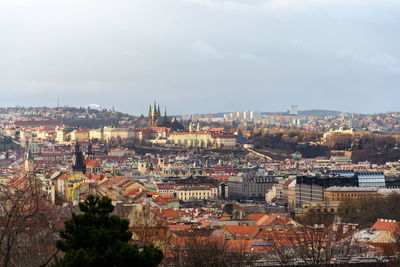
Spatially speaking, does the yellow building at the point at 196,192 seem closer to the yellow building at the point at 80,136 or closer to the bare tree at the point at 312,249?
the bare tree at the point at 312,249

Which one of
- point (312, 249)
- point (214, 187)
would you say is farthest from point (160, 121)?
point (312, 249)

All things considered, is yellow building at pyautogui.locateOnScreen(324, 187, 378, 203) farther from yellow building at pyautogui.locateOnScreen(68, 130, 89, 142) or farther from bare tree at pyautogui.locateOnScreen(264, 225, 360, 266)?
yellow building at pyautogui.locateOnScreen(68, 130, 89, 142)

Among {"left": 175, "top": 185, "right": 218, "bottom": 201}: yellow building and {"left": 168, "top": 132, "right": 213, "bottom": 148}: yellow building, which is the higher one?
{"left": 168, "top": 132, "right": 213, "bottom": 148}: yellow building

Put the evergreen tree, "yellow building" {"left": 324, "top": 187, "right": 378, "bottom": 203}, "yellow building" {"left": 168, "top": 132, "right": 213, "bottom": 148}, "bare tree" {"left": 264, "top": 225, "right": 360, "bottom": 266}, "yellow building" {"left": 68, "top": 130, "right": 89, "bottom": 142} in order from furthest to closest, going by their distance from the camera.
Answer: "yellow building" {"left": 68, "top": 130, "right": 89, "bottom": 142} < "yellow building" {"left": 168, "top": 132, "right": 213, "bottom": 148} < "yellow building" {"left": 324, "top": 187, "right": 378, "bottom": 203} < "bare tree" {"left": 264, "top": 225, "right": 360, "bottom": 266} < the evergreen tree

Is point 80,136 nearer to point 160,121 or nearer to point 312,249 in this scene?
point 160,121

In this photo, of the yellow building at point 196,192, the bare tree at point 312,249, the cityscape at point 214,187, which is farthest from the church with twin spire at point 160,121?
the bare tree at point 312,249

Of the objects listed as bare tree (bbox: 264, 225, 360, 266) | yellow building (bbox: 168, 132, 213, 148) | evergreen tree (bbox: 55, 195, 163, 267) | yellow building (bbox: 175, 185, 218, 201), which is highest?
evergreen tree (bbox: 55, 195, 163, 267)

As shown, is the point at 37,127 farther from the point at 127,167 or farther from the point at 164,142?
the point at 127,167

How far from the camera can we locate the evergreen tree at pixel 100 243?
1578 centimetres

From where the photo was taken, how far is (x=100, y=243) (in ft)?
52.6

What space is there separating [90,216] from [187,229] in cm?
2309

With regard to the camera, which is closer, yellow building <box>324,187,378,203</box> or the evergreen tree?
the evergreen tree

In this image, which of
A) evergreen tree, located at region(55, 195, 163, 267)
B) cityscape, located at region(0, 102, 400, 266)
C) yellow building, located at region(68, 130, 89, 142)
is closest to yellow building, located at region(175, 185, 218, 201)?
cityscape, located at region(0, 102, 400, 266)

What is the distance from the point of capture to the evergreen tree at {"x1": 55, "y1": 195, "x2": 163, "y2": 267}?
15781 mm
